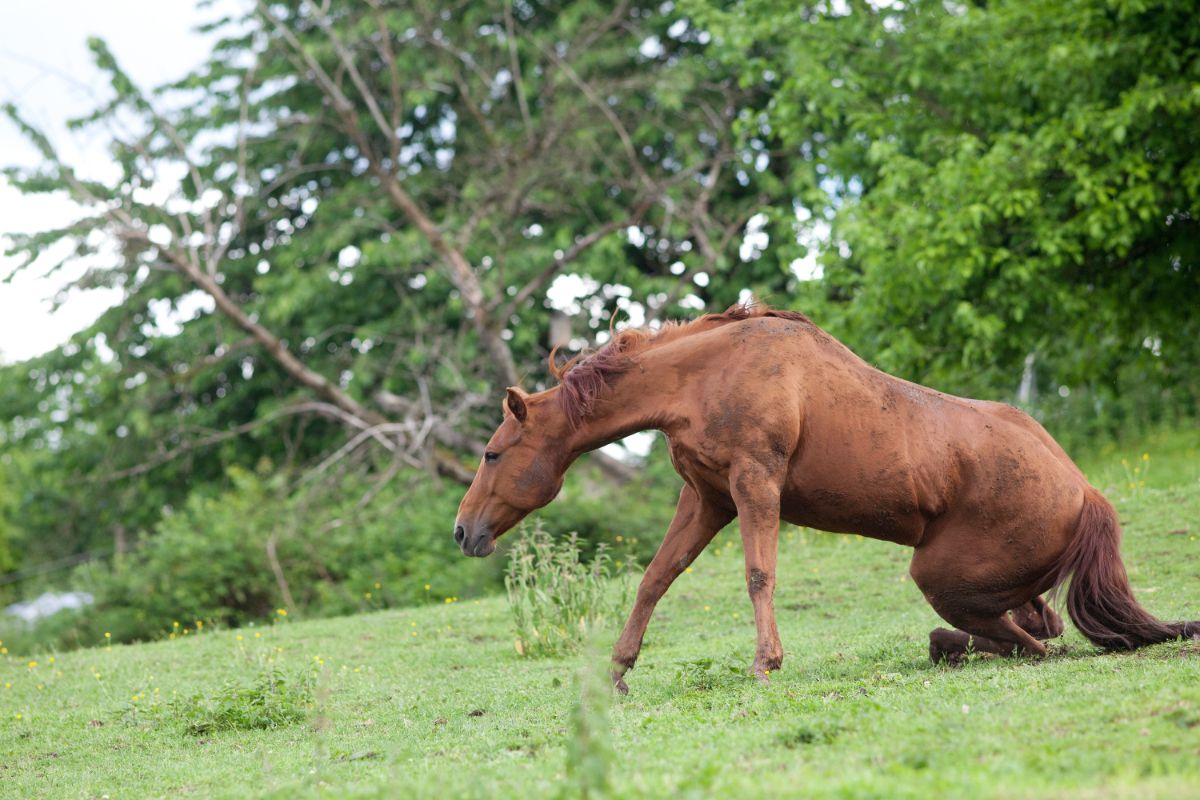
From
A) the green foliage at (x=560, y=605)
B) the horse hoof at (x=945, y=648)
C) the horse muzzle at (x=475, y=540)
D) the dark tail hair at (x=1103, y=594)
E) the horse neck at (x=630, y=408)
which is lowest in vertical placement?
the green foliage at (x=560, y=605)

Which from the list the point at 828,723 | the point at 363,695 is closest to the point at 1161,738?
the point at 828,723

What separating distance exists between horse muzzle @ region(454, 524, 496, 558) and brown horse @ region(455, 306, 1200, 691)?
0.04 feet

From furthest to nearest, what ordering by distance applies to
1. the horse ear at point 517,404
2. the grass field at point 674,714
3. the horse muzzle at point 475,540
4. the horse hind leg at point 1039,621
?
the horse hind leg at point 1039,621
the horse muzzle at point 475,540
the horse ear at point 517,404
the grass field at point 674,714

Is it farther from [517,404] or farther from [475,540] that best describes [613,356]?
[475,540]

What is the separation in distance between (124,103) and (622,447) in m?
10.0

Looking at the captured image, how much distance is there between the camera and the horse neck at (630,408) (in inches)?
274

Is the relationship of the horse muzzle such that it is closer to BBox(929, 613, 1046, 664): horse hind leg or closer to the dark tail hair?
BBox(929, 613, 1046, 664): horse hind leg

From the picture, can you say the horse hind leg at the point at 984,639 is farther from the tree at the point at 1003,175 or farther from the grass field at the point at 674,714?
the tree at the point at 1003,175

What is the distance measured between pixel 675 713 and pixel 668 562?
131cm

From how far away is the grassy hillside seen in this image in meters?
4.27

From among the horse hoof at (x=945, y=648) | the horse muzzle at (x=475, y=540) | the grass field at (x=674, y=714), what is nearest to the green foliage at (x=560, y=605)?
the grass field at (x=674, y=714)

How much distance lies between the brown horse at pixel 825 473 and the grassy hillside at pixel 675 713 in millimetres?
373

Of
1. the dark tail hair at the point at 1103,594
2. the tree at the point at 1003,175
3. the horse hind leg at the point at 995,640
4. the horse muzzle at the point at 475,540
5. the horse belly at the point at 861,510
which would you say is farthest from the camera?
the tree at the point at 1003,175

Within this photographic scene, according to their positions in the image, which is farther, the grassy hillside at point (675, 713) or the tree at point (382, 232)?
the tree at point (382, 232)
